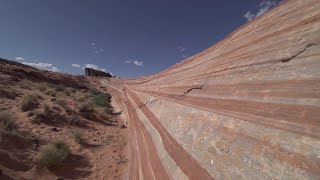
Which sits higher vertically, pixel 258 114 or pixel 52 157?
pixel 258 114

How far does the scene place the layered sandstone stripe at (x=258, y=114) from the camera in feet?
6.04

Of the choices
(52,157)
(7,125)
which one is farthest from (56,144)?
(7,125)

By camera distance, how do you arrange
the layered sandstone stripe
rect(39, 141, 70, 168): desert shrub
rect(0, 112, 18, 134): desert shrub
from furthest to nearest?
rect(0, 112, 18, 134): desert shrub, rect(39, 141, 70, 168): desert shrub, the layered sandstone stripe

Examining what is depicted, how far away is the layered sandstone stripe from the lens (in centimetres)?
184

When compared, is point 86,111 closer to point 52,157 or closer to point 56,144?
point 56,144

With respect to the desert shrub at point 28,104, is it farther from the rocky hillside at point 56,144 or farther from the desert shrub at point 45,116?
the desert shrub at point 45,116

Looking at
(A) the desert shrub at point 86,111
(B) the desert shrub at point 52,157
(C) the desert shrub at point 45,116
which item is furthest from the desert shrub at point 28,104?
(B) the desert shrub at point 52,157

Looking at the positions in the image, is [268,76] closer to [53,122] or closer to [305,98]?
[305,98]

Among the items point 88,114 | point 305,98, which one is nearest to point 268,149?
point 305,98

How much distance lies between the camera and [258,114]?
245 centimetres

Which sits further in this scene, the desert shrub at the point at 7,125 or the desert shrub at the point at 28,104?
the desert shrub at the point at 28,104

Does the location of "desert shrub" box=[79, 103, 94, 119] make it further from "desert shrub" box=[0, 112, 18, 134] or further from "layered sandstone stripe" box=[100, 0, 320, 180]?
"layered sandstone stripe" box=[100, 0, 320, 180]

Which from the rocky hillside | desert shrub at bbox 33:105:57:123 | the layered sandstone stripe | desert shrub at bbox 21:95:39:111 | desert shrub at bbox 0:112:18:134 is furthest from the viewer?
desert shrub at bbox 21:95:39:111

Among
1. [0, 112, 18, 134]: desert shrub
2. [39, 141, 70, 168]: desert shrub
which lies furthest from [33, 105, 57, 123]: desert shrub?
[39, 141, 70, 168]: desert shrub
